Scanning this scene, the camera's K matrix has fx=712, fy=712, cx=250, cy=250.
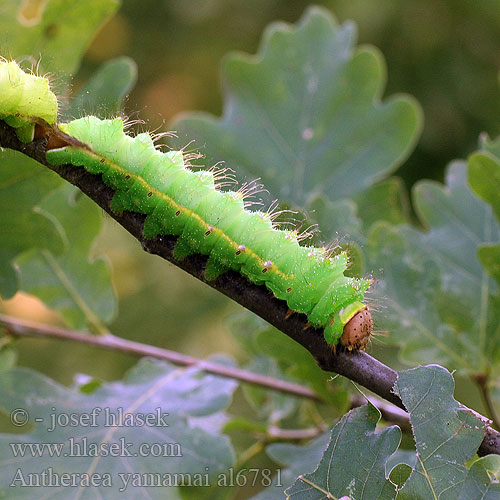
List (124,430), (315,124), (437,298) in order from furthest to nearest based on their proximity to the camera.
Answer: (315,124)
(437,298)
(124,430)

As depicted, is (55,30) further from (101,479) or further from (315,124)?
(101,479)

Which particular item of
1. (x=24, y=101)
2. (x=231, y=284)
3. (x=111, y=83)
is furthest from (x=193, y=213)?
(x=111, y=83)

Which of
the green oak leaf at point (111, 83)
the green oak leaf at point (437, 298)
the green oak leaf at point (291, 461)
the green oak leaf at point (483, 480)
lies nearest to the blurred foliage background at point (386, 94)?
the green oak leaf at point (111, 83)

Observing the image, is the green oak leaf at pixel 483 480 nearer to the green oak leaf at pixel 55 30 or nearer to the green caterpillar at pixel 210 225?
the green caterpillar at pixel 210 225

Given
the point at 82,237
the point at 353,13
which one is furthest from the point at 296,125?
the point at 353,13

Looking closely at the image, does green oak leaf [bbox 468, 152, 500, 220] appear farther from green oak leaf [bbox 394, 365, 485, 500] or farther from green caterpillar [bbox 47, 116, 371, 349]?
green oak leaf [bbox 394, 365, 485, 500]

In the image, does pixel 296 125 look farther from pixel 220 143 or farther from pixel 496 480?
pixel 496 480

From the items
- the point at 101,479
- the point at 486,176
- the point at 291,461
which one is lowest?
the point at 101,479
